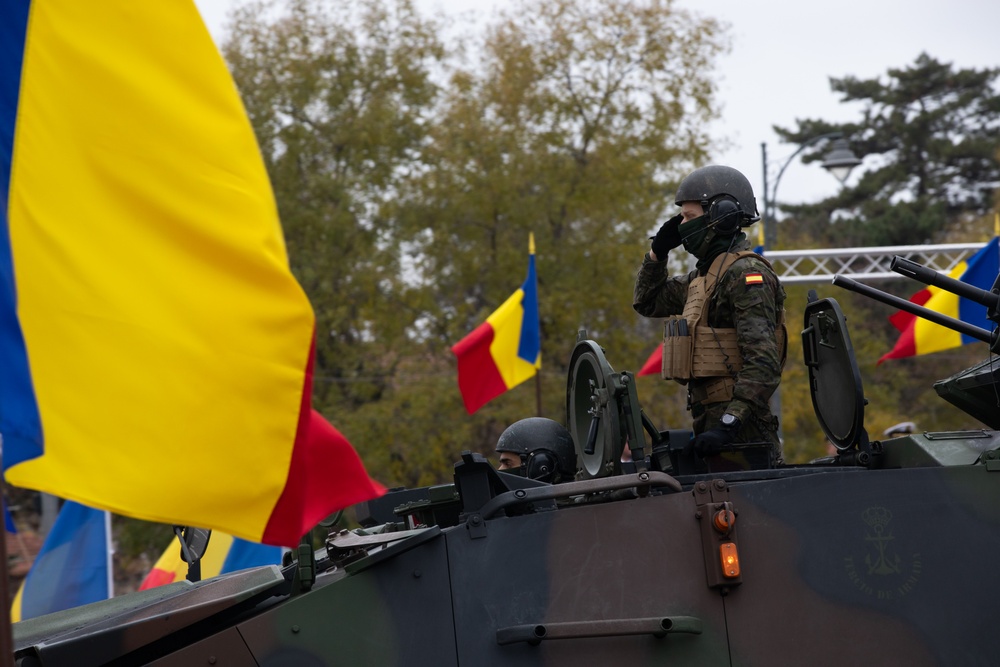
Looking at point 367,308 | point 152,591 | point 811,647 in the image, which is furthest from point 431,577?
point 367,308

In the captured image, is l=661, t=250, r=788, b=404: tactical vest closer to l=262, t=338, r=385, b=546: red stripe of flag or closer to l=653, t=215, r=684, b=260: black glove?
l=653, t=215, r=684, b=260: black glove

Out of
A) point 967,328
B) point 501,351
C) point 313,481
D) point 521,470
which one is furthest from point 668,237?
point 501,351

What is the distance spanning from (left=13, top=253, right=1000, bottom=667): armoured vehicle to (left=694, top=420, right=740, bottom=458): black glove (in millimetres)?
375

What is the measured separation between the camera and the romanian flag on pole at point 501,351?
43.0 feet

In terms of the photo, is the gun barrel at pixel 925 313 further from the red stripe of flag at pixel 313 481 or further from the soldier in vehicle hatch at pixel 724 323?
the red stripe of flag at pixel 313 481

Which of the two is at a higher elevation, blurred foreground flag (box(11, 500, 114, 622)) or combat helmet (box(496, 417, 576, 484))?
blurred foreground flag (box(11, 500, 114, 622))

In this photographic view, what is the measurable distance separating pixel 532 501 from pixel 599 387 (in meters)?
0.71

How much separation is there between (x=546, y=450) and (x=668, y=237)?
1.02 meters

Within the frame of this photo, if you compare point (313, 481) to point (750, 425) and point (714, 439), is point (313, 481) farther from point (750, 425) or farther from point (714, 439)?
point (750, 425)

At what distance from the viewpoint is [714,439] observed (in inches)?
184

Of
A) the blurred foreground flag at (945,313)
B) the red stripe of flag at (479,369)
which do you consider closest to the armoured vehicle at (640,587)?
the red stripe of flag at (479,369)

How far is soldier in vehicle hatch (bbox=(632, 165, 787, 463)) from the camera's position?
4832 millimetres

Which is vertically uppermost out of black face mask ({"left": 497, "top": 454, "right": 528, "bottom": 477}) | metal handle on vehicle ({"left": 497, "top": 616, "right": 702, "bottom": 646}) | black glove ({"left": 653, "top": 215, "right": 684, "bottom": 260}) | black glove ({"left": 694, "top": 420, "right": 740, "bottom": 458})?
black glove ({"left": 653, "top": 215, "right": 684, "bottom": 260})

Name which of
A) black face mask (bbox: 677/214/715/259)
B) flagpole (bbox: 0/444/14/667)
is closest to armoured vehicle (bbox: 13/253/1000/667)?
flagpole (bbox: 0/444/14/667)
